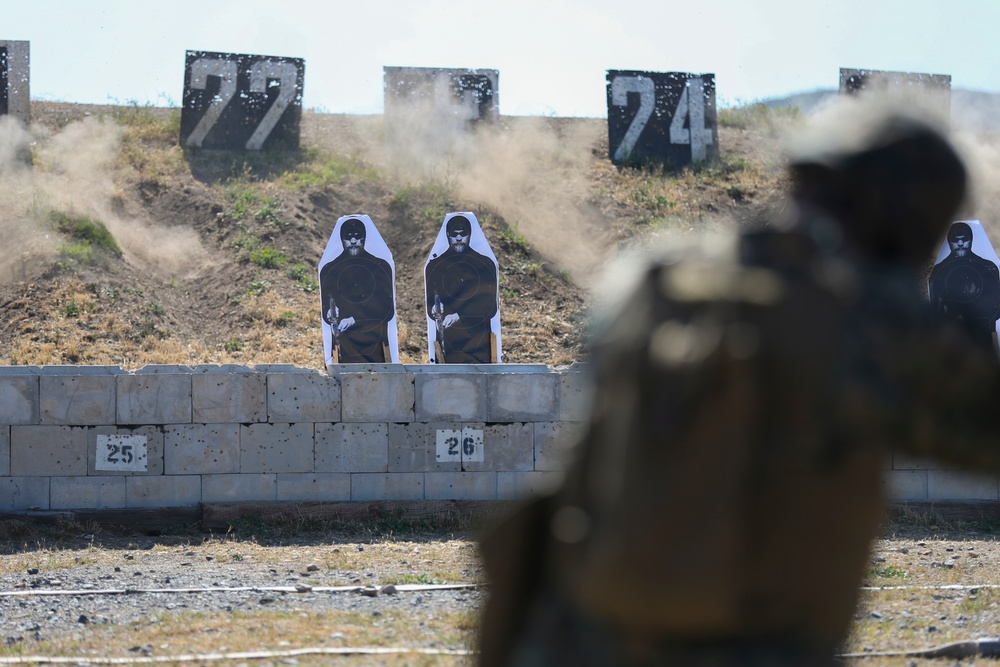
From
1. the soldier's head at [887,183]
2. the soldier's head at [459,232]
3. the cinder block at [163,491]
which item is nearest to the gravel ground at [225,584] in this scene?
the cinder block at [163,491]

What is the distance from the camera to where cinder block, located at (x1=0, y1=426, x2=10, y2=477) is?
377 inches

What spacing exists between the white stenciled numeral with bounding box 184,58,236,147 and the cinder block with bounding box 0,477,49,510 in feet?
49.6

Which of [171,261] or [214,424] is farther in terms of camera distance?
[171,261]

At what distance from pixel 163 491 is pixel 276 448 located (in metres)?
1.02

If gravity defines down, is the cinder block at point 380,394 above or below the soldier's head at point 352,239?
below

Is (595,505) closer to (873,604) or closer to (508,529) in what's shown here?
(508,529)

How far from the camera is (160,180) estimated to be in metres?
22.4

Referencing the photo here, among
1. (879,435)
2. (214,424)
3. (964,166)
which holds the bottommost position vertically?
(214,424)

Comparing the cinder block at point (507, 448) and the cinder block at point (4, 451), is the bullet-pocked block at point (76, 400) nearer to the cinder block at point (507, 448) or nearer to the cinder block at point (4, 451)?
the cinder block at point (4, 451)

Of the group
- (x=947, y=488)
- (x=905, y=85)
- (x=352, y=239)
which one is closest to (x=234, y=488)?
(x=352, y=239)

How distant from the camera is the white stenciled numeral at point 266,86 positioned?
2348 cm

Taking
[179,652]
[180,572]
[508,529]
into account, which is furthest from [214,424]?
[508,529]

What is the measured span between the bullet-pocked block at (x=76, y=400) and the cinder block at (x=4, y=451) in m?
0.31

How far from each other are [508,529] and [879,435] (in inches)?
→ 25.3
